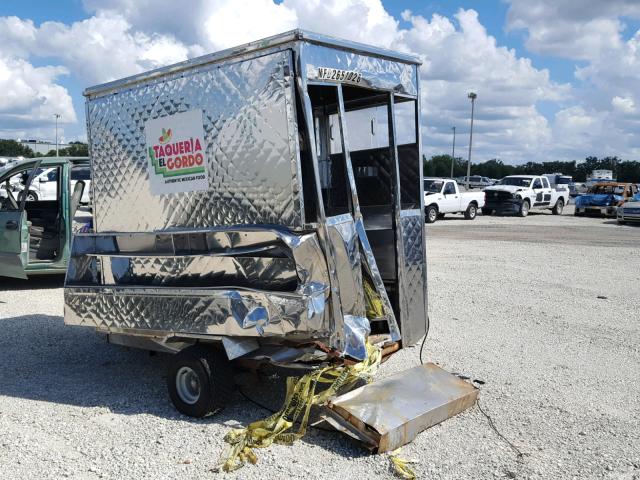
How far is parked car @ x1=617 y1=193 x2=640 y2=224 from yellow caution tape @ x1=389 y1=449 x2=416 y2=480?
966 inches

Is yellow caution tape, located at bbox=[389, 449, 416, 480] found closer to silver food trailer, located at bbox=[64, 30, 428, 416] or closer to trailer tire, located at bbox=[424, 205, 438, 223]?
silver food trailer, located at bbox=[64, 30, 428, 416]

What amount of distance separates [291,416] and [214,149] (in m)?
2.06

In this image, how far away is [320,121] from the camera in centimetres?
588

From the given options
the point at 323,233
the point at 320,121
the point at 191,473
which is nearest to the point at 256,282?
the point at 323,233

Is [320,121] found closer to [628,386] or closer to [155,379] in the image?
[155,379]

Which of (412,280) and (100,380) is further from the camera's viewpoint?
(100,380)

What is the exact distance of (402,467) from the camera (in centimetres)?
389

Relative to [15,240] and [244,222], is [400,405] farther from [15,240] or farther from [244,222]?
[15,240]

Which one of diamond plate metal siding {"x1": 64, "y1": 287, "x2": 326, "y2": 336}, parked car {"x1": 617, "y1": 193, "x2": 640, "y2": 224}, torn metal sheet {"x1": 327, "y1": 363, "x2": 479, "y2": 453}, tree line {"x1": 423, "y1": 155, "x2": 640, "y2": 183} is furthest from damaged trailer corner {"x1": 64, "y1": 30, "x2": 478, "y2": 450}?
tree line {"x1": 423, "y1": 155, "x2": 640, "y2": 183}

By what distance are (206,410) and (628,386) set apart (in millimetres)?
3711

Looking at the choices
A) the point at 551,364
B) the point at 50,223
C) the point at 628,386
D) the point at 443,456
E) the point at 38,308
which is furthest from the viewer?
the point at 50,223

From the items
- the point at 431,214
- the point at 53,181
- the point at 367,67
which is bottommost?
the point at 431,214

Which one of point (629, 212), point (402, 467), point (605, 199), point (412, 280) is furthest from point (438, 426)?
point (605, 199)

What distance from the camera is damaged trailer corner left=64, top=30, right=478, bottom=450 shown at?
425 centimetres
